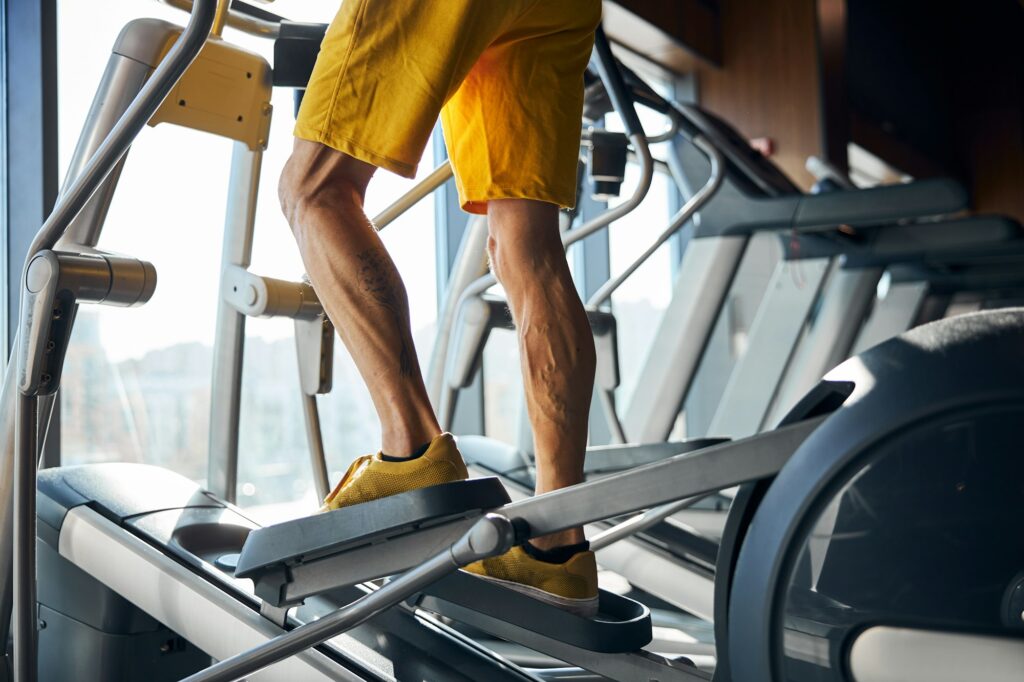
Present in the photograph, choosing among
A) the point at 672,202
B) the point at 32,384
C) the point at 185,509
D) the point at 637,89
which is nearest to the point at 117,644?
the point at 185,509

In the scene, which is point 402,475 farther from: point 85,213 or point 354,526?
point 85,213

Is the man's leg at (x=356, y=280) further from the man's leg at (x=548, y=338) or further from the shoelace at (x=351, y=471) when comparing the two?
the man's leg at (x=548, y=338)

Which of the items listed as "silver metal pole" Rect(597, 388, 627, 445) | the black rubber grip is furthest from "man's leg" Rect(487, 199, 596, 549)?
"silver metal pole" Rect(597, 388, 627, 445)

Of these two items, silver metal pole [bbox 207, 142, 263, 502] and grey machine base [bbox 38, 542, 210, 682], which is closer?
grey machine base [bbox 38, 542, 210, 682]

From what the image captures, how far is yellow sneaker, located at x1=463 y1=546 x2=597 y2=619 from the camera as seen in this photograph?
Result: 1.20m

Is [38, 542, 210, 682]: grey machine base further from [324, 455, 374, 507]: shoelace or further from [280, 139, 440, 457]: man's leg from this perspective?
[280, 139, 440, 457]: man's leg

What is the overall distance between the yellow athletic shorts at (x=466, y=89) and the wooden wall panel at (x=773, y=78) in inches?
145

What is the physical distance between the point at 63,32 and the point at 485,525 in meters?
1.77

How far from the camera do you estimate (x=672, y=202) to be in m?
5.30

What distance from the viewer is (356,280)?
3.90 feet

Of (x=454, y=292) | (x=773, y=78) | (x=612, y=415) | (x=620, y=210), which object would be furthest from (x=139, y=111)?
(x=773, y=78)

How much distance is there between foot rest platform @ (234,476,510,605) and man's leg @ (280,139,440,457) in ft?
0.33

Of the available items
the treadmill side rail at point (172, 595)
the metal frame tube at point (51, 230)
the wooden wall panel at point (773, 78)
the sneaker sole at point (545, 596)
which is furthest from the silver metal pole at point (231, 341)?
the wooden wall panel at point (773, 78)

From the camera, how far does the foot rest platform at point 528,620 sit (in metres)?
1.19
